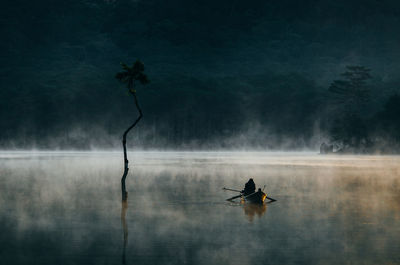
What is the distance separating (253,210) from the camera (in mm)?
36906

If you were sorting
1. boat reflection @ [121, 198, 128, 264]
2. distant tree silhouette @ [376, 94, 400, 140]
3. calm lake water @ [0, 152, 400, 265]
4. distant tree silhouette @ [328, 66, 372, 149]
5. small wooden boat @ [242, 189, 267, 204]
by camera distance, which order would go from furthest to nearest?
distant tree silhouette @ [328, 66, 372, 149], distant tree silhouette @ [376, 94, 400, 140], small wooden boat @ [242, 189, 267, 204], boat reflection @ [121, 198, 128, 264], calm lake water @ [0, 152, 400, 265]

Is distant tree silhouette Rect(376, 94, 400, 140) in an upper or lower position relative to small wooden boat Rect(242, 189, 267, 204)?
upper

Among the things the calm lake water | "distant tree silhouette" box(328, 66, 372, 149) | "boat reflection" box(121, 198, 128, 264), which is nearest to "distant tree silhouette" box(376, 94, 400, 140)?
"distant tree silhouette" box(328, 66, 372, 149)

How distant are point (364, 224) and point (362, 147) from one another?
425ft

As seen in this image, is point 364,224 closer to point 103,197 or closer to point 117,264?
point 117,264

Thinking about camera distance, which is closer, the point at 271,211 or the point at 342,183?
the point at 271,211

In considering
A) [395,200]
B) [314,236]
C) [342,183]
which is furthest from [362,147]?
[314,236]

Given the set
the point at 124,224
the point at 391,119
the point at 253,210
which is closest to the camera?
the point at 124,224

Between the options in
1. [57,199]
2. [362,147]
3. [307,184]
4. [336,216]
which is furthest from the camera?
[362,147]

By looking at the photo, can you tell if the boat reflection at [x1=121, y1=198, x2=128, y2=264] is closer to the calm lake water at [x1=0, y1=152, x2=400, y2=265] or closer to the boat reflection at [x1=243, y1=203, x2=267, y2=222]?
the calm lake water at [x1=0, y1=152, x2=400, y2=265]

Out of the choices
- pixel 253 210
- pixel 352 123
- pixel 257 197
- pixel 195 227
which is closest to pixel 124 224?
pixel 195 227

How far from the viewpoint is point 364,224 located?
98.7 ft

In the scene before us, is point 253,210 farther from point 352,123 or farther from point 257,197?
point 352,123

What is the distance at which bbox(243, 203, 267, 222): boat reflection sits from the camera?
34.4 metres
